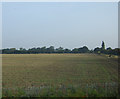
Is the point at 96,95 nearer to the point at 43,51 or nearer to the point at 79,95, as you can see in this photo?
the point at 79,95

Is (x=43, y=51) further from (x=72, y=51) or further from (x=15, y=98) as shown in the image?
(x=15, y=98)

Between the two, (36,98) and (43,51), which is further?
(43,51)

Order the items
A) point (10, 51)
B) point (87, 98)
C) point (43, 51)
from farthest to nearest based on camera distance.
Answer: point (43, 51)
point (10, 51)
point (87, 98)

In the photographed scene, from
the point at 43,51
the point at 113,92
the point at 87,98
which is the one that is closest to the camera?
the point at 87,98

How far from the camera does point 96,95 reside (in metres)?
6.21

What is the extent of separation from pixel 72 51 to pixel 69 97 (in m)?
175

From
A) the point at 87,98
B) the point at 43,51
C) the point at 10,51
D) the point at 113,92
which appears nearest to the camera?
the point at 87,98

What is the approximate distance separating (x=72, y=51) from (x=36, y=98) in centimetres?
17471

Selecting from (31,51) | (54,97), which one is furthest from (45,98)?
(31,51)

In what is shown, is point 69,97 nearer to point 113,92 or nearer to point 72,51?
point 113,92

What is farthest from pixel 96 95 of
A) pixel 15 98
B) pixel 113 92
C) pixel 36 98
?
pixel 15 98

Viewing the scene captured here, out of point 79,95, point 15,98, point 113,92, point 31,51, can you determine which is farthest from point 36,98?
point 31,51

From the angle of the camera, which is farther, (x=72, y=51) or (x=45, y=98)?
(x=72, y=51)

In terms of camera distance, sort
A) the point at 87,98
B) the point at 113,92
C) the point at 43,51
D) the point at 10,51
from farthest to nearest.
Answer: the point at 43,51
the point at 10,51
the point at 113,92
the point at 87,98
